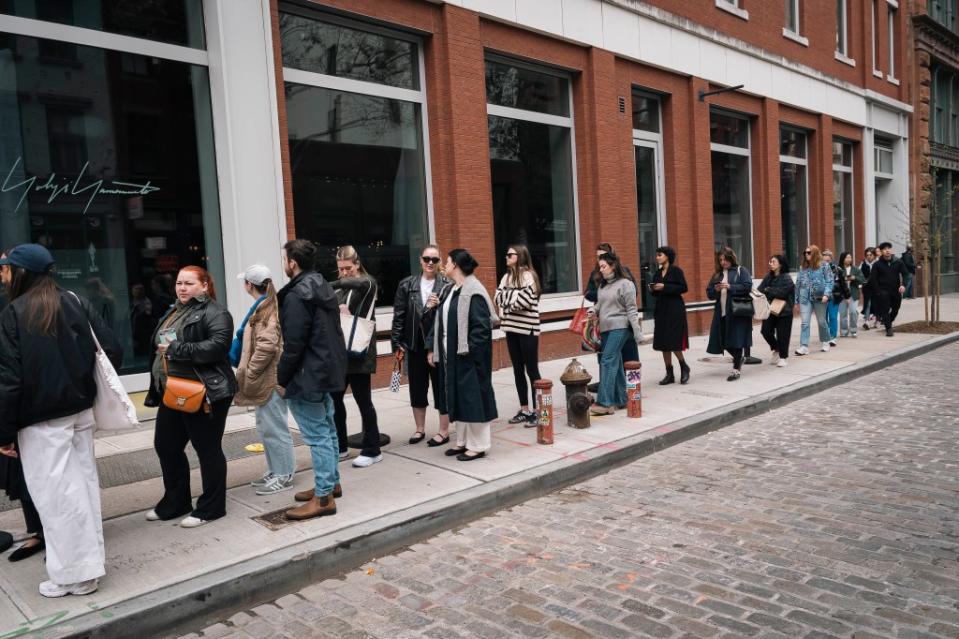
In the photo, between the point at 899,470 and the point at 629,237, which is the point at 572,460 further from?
the point at 629,237

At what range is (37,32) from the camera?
314 inches

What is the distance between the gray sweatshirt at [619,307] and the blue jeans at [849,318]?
30.4 ft

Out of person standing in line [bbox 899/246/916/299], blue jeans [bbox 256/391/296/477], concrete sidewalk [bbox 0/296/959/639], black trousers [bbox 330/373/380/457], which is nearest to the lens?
concrete sidewalk [bbox 0/296/959/639]

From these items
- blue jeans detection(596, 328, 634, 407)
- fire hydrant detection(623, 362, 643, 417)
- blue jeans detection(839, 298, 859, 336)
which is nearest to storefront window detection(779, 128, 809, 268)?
blue jeans detection(839, 298, 859, 336)

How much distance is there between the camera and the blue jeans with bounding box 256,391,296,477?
225 inches

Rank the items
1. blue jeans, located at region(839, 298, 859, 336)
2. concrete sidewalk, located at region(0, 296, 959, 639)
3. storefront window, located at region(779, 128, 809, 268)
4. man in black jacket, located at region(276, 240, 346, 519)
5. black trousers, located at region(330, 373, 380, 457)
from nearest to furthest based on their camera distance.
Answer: concrete sidewalk, located at region(0, 296, 959, 639) → man in black jacket, located at region(276, 240, 346, 519) → black trousers, located at region(330, 373, 380, 457) → blue jeans, located at region(839, 298, 859, 336) → storefront window, located at region(779, 128, 809, 268)

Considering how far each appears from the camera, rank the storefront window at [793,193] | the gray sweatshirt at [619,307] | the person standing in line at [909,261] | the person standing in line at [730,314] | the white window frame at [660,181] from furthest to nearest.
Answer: the person standing in line at [909,261]
the storefront window at [793,193]
the white window frame at [660,181]
the person standing in line at [730,314]
the gray sweatshirt at [619,307]

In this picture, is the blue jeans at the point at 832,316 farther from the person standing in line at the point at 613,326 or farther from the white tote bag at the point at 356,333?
the white tote bag at the point at 356,333

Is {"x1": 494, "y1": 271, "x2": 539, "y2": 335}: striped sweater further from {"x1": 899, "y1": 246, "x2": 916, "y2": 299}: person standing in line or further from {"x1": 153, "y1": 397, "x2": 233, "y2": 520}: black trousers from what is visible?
{"x1": 899, "y1": 246, "x2": 916, "y2": 299}: person standing in line

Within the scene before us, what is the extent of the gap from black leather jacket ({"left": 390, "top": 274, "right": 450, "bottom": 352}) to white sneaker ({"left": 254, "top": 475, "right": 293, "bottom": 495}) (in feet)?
5.91

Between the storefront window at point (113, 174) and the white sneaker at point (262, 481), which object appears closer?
the white sneaker at point (262, 481)

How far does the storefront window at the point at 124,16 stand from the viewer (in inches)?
315

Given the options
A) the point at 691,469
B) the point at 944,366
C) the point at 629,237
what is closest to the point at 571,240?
the point at 629,237

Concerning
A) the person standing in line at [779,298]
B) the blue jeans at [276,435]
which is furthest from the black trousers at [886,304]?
the blue jeans at [276,435]
